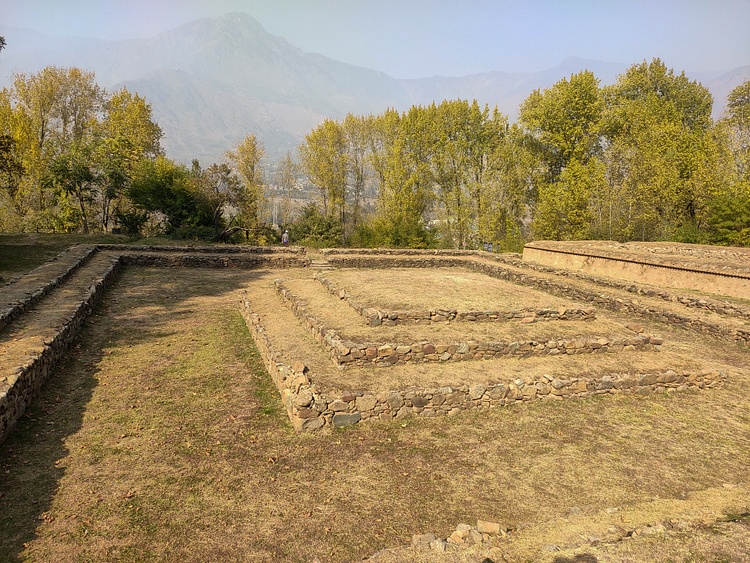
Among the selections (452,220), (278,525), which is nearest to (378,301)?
(278,525)

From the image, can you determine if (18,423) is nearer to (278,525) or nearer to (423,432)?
(278,525)

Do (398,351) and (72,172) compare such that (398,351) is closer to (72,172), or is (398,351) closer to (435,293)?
(435,293)

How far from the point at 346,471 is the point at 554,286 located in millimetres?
16022

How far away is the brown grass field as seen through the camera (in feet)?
16.6

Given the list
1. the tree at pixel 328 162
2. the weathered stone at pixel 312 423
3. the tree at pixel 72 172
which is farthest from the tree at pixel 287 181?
the weathered stone at pixel 312 423

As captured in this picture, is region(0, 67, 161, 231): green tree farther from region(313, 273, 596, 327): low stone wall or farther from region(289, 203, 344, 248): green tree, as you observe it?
region(313, 273, 596, 327): low stone wall

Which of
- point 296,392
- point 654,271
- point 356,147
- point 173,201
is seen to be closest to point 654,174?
point 654,271

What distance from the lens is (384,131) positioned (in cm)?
4203

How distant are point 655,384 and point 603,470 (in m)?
4.32

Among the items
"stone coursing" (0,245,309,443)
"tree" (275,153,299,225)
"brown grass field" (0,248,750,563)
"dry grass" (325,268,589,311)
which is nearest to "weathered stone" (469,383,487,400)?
"brown grass field" (0,248,750,563)

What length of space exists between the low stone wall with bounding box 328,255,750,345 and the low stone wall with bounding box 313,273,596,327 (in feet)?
13.0

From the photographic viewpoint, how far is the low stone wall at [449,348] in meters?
9.84

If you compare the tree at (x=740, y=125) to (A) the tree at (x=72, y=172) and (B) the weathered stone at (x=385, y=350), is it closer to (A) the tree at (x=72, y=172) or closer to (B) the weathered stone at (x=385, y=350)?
(B) the weathered stone at (x=385, y=350)

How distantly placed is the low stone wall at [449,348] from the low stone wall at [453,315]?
1.45 m
